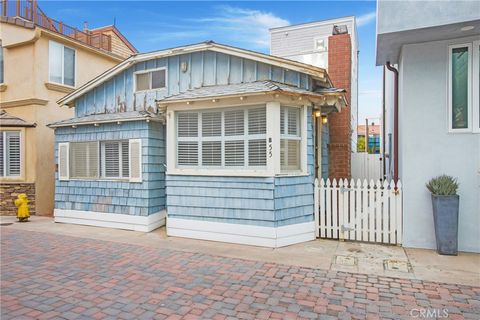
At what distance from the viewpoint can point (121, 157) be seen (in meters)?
8.21

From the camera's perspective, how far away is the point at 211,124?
274 inches

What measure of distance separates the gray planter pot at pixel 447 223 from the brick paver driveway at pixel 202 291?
142cm

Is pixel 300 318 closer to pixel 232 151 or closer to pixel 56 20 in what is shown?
pixel 232 151

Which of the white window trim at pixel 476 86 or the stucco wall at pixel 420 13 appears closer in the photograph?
the stucco wall at pixel 420 13

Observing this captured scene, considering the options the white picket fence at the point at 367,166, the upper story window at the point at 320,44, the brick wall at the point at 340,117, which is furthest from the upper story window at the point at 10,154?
the upper story window at the point at 320,44

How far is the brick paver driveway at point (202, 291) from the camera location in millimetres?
3639

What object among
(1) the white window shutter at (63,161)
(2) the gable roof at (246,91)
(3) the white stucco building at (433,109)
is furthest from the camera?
(1) the white window shutter at (63,161)

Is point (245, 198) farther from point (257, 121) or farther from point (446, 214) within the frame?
point (446, 214)

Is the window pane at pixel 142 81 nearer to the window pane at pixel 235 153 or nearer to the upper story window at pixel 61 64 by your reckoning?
the window pane at pixel 235 153

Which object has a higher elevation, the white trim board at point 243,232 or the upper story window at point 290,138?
the upper story window at point 290,138

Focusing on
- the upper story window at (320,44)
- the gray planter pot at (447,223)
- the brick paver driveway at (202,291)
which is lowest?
the brick paver driveway at (202,291)

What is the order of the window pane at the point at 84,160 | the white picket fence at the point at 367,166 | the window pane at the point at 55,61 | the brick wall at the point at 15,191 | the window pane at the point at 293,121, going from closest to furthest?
the window pane at the point at 293,121, the window pane at the point at 84,160, the brick wall at the point at 15,191, the window pane at the point at 55,61, the white picket fence at the point at 367,166

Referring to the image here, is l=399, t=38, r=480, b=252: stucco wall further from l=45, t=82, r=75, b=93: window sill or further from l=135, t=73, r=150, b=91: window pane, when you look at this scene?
l=45, t=82, r=75, b=93: window sill

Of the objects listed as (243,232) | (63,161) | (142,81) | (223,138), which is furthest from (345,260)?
(63,161)
